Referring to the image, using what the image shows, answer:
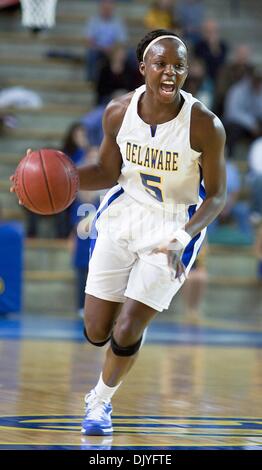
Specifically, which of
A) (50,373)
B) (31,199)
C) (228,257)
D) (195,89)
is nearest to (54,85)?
(195,89)

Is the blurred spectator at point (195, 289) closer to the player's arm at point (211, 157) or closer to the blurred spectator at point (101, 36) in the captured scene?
the blurred spectator at point (101, 36)

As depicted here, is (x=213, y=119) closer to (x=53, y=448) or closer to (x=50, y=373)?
(x=53, y=448)

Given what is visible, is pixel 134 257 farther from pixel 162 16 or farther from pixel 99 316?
pixel 162 16

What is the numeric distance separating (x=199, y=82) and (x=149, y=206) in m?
9.35

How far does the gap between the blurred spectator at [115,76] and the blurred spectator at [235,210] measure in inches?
67.1

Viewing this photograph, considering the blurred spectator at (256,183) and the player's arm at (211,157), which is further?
the blurred spectator at (256,183)

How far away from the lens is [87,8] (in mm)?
16141

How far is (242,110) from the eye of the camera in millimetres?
14344

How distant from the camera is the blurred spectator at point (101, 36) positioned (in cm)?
1470

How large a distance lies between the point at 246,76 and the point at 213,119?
9.76 meters

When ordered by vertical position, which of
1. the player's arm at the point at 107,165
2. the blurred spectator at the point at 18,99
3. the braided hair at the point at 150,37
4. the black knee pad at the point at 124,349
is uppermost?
the blurred spectator at the point at 18,99

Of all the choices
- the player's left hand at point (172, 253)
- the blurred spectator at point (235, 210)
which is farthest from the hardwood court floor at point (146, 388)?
the blurred spectator at point (235, 210)

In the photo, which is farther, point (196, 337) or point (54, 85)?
point (54, 85)

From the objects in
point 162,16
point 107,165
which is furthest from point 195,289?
point 107,165
